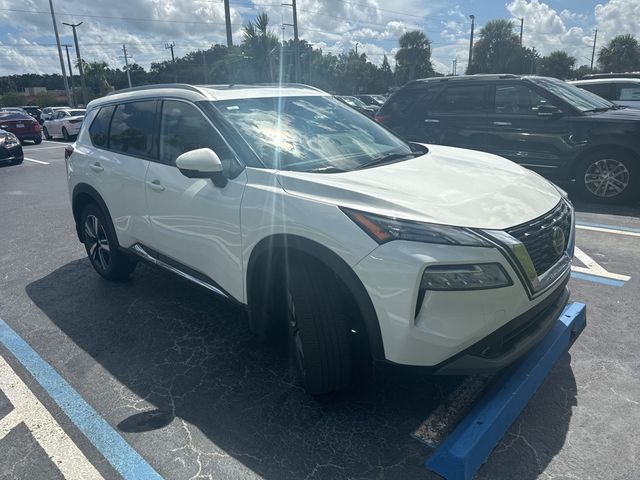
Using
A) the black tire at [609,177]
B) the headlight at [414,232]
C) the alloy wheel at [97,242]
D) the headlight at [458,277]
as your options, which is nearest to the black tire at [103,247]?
the alloy wheel at [97,242]

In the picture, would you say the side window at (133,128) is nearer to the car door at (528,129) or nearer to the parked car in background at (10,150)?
the car door at (528,129)

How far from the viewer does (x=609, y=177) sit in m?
6.91

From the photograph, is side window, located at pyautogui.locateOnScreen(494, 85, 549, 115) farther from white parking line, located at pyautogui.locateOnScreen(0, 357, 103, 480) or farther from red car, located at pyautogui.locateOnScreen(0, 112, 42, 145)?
red car, located at pyautogui.locateOnScreen(0, 112, 42, 145)

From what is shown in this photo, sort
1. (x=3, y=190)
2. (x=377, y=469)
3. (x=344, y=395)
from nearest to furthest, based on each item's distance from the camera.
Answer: (x=377, y=469) → (x=344, y=395) → (x=3, y=190)

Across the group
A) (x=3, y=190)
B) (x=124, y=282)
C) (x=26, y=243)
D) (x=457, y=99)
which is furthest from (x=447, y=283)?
(x=3, y=190)

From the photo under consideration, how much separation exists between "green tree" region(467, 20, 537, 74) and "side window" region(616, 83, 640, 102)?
164ft

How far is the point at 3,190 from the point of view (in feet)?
33.3

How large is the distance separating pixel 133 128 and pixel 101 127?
0.67 m

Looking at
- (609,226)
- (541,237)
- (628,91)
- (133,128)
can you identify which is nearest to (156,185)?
(133,128)

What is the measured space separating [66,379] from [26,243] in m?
3.80

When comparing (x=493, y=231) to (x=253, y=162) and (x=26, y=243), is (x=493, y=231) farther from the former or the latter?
(x=26, y=243)

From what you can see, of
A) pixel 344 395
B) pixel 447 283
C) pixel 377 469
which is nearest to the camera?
pixel 447 283

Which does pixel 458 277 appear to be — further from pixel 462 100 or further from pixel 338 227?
pixel 462 100

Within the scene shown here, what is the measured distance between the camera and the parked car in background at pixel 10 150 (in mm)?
13648
